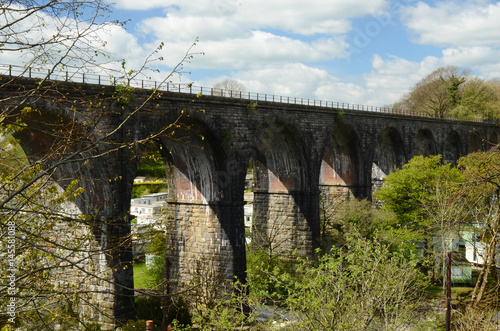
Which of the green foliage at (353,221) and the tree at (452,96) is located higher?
the tree at (452,96)

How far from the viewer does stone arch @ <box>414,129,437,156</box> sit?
159 feet

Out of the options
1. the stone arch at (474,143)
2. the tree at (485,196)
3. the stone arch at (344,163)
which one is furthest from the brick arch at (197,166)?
the stone arch at (474,143)

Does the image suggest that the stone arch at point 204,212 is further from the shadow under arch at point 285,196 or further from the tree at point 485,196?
the tree at point 485,196

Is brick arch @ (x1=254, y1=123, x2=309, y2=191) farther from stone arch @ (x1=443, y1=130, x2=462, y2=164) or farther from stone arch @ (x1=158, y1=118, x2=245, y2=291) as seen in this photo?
stone arch @ (x1=443, y1=130, x2=462, y2=164)

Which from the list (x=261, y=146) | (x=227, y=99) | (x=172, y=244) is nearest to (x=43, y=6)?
(x=227, y=99)

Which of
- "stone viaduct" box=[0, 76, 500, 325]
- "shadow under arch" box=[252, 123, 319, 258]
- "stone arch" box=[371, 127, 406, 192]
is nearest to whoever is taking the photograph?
"stone viaduct" box=[0, 76, 500, 325]

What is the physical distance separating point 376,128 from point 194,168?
18016mm

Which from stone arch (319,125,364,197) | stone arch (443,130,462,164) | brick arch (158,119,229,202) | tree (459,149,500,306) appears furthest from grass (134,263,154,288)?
stone arch (443,130,462,164)

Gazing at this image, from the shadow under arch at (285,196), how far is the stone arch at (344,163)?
6.10 m

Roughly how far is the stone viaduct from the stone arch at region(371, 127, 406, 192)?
333cm

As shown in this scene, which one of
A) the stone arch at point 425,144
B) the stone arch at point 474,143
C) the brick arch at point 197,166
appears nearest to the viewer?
the brick arch at point 197,166

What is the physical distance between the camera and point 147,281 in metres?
30.9

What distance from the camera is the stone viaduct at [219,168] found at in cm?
1897

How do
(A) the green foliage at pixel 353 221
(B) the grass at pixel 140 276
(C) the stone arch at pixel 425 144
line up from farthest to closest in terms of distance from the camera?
(C) the stone arch at pixel 425 144, (B) the grass at pixel 140 276, (A) the green foliage at pixel 353 221
